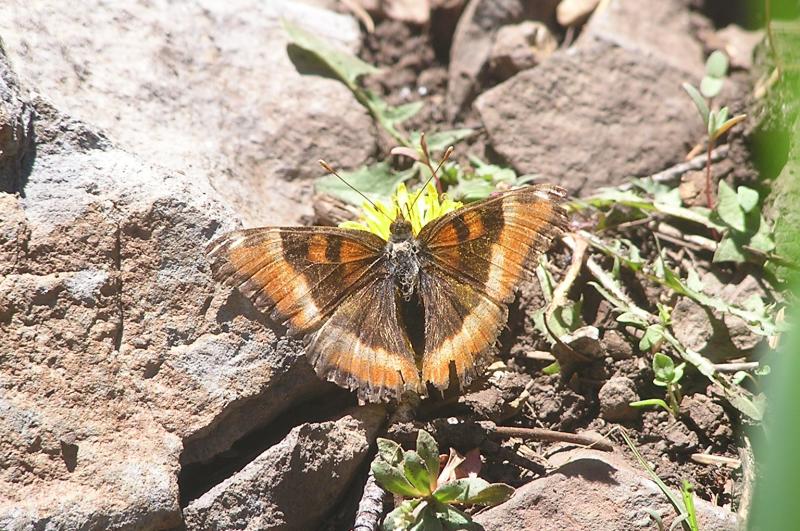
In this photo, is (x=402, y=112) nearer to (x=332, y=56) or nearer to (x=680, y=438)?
(x=332, y=56)

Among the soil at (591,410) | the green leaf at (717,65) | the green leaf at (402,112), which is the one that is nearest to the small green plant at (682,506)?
the soil at (591,410)

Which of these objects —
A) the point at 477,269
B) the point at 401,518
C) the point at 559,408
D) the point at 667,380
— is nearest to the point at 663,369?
the point at 667,380

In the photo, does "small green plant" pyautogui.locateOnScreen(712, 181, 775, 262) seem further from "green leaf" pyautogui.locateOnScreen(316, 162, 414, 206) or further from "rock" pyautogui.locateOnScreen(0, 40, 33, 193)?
"rock" pyautogui.locateOnScreen(0, 40, 33, 193)

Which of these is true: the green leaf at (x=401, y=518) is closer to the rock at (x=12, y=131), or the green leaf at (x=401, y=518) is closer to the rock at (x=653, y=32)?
the rock at (x=12, y=131)

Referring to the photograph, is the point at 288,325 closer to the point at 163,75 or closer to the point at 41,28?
the point at 163,75

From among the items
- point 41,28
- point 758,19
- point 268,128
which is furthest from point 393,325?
point 758,19

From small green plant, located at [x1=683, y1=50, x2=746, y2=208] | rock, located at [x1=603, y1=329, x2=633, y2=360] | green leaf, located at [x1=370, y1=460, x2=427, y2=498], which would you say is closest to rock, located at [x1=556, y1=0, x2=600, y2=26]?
small green plant, located at [x1=683, y1=50, x2=746, y2=208]

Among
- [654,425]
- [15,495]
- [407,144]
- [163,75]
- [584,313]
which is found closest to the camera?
[15,495]
